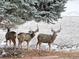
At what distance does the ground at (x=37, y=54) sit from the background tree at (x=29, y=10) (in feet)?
1.97

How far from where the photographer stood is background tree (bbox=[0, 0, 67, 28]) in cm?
461

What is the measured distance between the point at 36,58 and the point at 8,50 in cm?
57

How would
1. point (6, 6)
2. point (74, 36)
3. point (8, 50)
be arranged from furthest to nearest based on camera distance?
point (74, 36), point (8, 50), point (6, 6)

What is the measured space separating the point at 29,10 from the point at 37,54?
838mm

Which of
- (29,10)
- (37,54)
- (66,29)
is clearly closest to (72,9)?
(66,29)

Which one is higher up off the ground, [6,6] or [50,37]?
[6,6]

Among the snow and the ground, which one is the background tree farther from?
the snow

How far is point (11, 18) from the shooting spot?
4648 millimetres

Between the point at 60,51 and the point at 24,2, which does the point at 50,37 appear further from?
the point at 24,2

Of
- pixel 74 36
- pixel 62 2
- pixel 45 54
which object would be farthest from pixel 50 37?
pixel 74 36

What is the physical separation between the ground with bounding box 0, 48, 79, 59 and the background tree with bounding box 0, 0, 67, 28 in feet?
1.97

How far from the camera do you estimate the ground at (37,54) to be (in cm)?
501

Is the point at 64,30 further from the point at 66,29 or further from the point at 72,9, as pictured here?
the point at 72,9

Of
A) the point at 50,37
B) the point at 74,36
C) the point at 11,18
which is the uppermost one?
the point at 11,18
